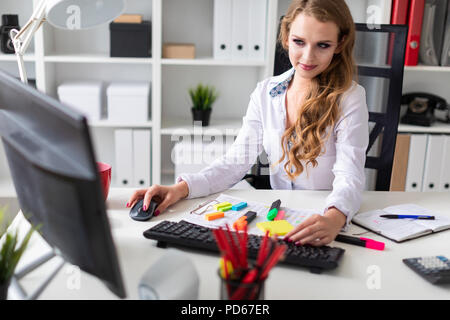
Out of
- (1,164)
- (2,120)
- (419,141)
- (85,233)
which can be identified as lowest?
(1,164)

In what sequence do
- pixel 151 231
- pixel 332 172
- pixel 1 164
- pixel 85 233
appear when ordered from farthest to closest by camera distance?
1. pixel 1 164
2. pixel 332 172
3. pixel 151 231
4. pixel 85 233

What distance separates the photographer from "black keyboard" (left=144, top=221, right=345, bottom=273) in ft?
3.17

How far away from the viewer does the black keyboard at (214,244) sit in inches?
38.1

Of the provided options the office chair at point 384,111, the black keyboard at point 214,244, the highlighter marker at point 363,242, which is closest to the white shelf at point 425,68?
the office chair at point 384,111

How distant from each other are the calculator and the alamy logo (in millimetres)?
934

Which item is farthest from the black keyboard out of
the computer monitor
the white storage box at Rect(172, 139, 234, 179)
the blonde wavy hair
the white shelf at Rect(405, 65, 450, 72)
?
the white shelf at Rect(405, 65, 450, 72)

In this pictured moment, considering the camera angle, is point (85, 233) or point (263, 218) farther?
point (263, 218)

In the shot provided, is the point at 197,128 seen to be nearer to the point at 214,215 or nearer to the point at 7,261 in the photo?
the point at 214,215

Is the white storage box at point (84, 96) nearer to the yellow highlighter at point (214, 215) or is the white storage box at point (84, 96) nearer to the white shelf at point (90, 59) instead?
the white shelf at point (90, 59)

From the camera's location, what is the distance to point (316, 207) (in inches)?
52.4
